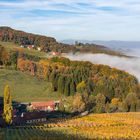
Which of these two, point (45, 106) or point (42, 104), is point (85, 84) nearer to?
point (42, 104)

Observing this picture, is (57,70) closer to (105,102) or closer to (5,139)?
(105,102)

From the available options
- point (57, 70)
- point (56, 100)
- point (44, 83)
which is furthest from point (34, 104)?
point (57, 70)

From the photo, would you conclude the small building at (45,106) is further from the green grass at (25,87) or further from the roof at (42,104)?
the green grass at (25,87)

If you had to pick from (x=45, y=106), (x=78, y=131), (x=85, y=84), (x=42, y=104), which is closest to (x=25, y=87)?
(x=85, y=84)

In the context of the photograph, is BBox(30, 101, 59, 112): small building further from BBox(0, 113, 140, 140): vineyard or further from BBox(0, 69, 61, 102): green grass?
BBox(0, 113, 140, 140): vineyard

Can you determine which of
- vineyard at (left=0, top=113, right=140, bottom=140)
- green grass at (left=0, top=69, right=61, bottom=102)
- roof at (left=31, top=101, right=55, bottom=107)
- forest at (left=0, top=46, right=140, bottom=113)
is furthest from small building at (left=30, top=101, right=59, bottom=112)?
vineyard at (left=0, top=113, right=140, bottom=140)

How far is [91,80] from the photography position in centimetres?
13812

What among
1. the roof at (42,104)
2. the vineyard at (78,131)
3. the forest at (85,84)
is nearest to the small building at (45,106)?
the roof at (42,104)

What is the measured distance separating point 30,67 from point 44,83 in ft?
60.0

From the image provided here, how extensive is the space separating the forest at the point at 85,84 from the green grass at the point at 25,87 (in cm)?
305

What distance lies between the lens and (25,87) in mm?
133625

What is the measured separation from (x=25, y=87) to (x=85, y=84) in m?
16.9

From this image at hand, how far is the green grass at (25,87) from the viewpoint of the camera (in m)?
122

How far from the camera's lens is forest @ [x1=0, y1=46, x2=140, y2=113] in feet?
371
